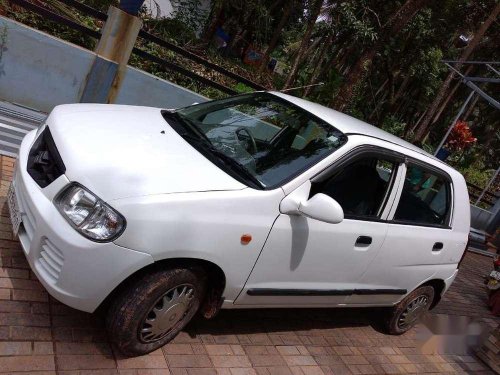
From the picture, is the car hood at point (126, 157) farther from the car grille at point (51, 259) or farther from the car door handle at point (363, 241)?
the car door handle at point (363, 241)

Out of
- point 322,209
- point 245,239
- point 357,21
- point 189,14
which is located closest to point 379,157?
point 322,209

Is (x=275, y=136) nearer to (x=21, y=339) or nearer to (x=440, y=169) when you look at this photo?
(x=440, y=169)

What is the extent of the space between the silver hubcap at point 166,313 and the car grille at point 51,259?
59cm

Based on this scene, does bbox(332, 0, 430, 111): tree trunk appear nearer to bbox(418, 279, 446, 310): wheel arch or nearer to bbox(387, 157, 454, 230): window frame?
bbox(387, 157, 454, 230): window frame

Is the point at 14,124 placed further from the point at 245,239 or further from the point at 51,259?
the point at 245,239

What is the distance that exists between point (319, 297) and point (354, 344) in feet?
3.38

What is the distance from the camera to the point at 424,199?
444 cm

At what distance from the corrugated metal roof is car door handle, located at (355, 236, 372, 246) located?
→ 11.9 ft

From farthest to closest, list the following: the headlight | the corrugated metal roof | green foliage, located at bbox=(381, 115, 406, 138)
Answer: green foliage, located at bbox=(381, 115, 406, 138) → the corrugated metal roof → the headlight

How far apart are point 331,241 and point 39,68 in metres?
5.30

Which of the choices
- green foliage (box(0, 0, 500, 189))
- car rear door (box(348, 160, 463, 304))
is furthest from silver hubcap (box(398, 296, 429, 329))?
green foliage (box(0, 0, 500, 189))

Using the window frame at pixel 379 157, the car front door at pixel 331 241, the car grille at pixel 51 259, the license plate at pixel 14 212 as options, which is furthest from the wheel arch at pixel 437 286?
the license plate at pixel 14 212

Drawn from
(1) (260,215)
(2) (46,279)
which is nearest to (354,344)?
(1) (260,215)

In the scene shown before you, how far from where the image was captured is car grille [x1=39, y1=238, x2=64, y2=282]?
2531mm
